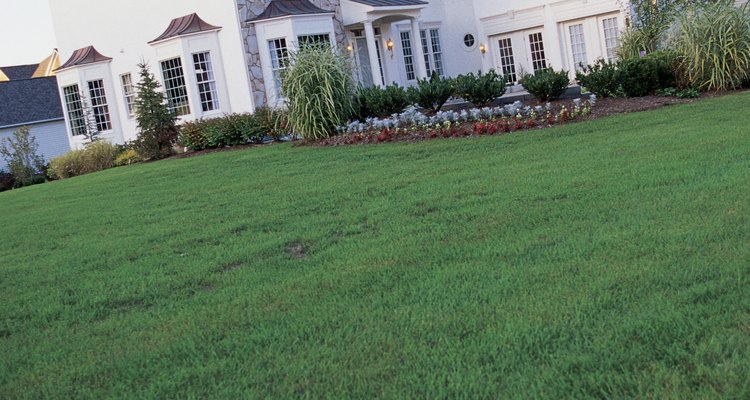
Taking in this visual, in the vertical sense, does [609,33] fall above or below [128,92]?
below

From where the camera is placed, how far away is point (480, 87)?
17016 mm

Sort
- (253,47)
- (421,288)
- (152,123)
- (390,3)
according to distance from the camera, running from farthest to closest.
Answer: (390,3)
(253,47)
(152,123)
(421,288)

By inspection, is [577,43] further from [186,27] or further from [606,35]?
[186,27]

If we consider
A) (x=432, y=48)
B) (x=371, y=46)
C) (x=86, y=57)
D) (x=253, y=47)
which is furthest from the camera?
(x=432, y=48)

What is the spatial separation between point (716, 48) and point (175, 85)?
577 inches

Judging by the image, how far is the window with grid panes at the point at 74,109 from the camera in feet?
83.9

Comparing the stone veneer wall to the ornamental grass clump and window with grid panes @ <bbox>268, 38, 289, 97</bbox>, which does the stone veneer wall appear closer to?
window with grid panes @ <bbox>268, 38, 289, 97</bbox>

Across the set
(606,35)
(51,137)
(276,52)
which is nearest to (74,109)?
(276,52)

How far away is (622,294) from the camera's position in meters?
4.33

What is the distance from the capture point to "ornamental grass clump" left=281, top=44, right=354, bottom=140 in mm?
16891

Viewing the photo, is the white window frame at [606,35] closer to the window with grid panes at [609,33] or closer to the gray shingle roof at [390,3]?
the window with grid panes at [609,33]

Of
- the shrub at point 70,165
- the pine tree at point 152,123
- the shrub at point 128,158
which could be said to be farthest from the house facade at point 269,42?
the shrub at point 70,165

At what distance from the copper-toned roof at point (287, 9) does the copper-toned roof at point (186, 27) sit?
1413 mm

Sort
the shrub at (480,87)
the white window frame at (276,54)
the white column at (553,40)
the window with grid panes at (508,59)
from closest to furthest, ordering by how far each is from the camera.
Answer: the shrub at (480,87) < the white window frame at (276,54) < the white column at (553,40) < the window with grid panes at (508,59)
